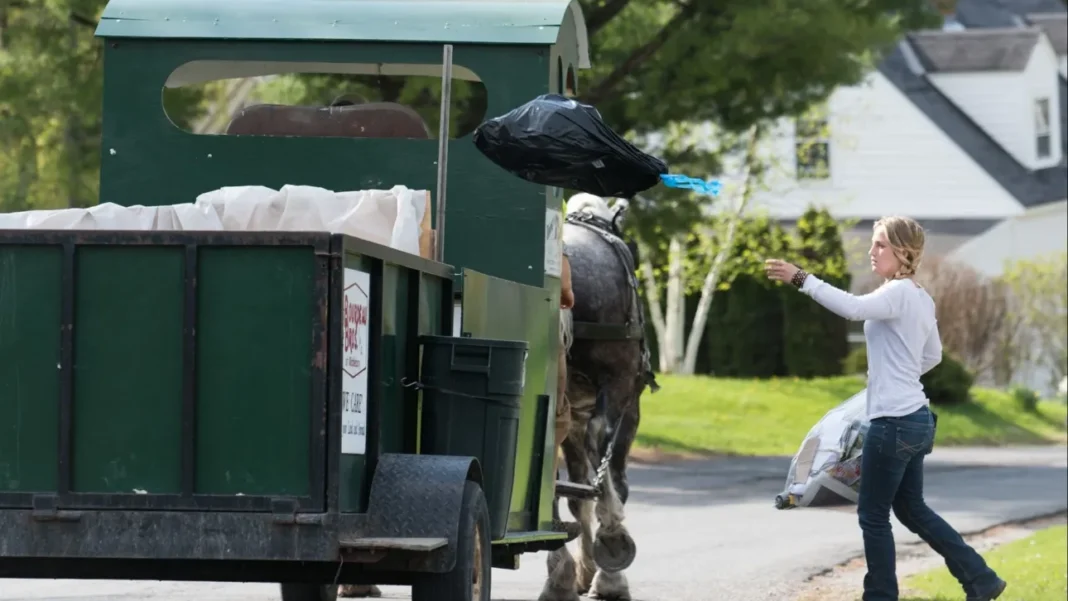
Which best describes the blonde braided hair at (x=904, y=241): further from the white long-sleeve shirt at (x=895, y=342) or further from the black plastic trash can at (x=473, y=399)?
the black plastic trash can at (x=473, y=399)

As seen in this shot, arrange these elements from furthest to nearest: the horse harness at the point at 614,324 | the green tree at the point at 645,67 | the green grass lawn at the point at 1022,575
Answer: the green tree at the point at 645,67 < the horse harness at the point at 614,324 < the green grass lawn at the point at 1022,575

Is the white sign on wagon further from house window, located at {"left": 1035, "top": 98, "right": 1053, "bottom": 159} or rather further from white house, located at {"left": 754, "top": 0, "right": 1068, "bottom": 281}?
house window, located at {"left": 1035, "top": 98, "right": 1053, "bottom": 159}

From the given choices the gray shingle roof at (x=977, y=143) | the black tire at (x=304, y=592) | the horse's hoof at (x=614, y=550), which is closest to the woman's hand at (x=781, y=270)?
the black tire at (x=304, y=592)

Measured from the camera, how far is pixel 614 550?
33.5ft

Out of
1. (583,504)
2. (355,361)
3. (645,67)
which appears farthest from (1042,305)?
(355,361)

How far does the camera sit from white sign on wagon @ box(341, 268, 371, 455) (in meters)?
5.68

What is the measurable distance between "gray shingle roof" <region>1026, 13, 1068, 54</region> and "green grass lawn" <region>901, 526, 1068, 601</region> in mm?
36717

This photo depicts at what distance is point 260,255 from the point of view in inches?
222

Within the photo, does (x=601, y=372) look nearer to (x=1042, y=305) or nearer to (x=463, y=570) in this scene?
(x=463, y=570)

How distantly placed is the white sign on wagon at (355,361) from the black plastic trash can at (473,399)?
1.79 ft

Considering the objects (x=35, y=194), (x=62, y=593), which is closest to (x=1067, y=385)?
(x=35, y=194)

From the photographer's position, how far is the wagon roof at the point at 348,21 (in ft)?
27.3

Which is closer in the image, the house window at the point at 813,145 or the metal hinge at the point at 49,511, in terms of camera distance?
the metal hinge at the point at 49,511

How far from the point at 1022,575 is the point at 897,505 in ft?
11.2
